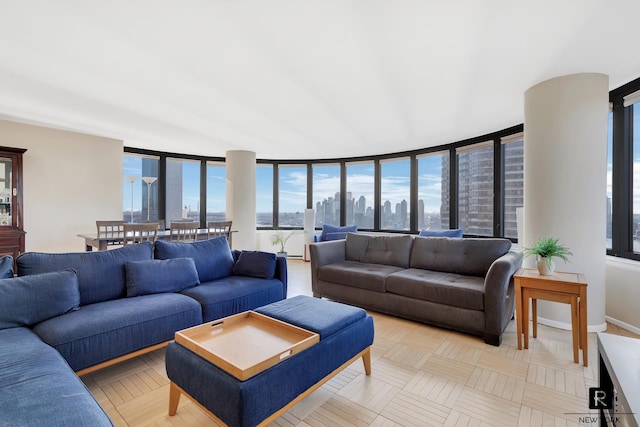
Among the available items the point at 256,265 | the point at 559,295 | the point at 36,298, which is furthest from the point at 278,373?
the point at 559,295

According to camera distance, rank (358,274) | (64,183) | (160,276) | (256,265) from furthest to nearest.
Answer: (64,183) < (358,274) < (256,265) < (160,276)

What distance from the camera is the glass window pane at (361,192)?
268 inches

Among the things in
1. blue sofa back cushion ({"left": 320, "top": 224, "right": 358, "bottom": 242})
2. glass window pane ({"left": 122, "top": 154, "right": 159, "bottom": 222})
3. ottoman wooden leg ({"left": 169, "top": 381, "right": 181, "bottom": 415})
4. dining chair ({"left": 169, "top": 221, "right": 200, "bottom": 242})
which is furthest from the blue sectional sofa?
glass window pane ({"left": 122, "top": 154, "right": 159, "bottom": 222})

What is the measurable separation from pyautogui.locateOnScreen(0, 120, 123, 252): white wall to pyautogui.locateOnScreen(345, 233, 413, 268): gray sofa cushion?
14.2 ft

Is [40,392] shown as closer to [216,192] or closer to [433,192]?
[433,192]

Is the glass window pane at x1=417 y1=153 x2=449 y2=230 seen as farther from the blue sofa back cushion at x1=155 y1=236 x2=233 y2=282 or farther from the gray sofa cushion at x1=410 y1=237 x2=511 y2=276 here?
the blue sofa back cushion at x1=155 y1=236 x2=233 y2=282

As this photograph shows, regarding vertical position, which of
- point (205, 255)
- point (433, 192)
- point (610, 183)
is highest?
point (433, 192)

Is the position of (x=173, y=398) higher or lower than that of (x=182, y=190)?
lower

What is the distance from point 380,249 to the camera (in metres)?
3.91

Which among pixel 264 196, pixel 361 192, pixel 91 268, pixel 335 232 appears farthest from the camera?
pixel 264 196

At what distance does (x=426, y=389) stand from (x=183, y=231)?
13.0 feet

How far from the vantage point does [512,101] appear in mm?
3412

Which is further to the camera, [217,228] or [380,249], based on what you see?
[217,228]

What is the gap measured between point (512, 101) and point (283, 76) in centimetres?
263
